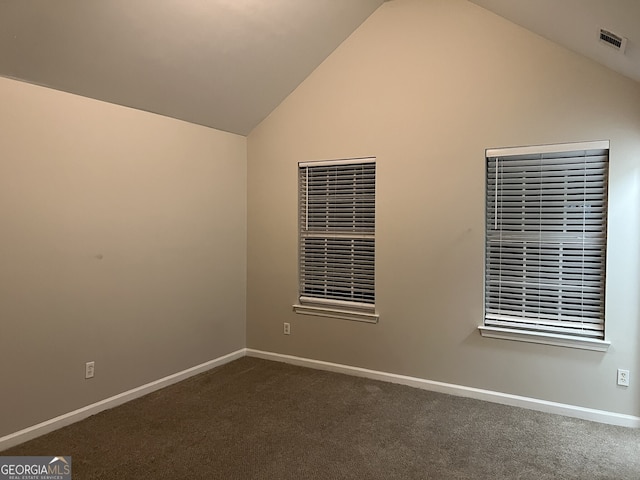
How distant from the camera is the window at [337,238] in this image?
4156 millimetres

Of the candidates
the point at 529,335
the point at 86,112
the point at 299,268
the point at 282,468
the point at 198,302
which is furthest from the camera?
the point at 299,268

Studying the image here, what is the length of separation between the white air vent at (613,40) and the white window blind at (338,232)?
1.90m

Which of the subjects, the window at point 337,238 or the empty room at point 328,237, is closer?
the empty room at point 328,237

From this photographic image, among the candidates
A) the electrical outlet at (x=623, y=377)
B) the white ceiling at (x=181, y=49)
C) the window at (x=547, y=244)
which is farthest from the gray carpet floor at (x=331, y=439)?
the white ceiling at (x=181, y=49)

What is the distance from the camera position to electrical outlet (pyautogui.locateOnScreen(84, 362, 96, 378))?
3.25 meters

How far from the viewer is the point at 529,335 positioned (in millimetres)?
3428

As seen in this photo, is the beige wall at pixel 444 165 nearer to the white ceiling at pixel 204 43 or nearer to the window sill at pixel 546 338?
the window sill at pixel 546 338

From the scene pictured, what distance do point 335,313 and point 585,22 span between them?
2.92 m

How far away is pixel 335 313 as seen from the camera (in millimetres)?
4297

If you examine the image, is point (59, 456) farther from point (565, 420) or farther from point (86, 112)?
point (565, 420)

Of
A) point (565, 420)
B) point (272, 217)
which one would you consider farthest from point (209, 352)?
point (565, 420)

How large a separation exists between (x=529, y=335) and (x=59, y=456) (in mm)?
3256

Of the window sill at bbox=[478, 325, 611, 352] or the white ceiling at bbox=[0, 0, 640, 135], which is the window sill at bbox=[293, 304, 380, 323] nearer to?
the window sill at bbox=[478, 325, 611, 352]

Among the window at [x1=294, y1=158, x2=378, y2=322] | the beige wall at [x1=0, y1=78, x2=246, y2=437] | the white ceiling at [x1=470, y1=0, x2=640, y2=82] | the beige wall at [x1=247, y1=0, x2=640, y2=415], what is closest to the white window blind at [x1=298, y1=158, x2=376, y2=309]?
the window at [x1=294, y1=158, x2=378, y2=322]
